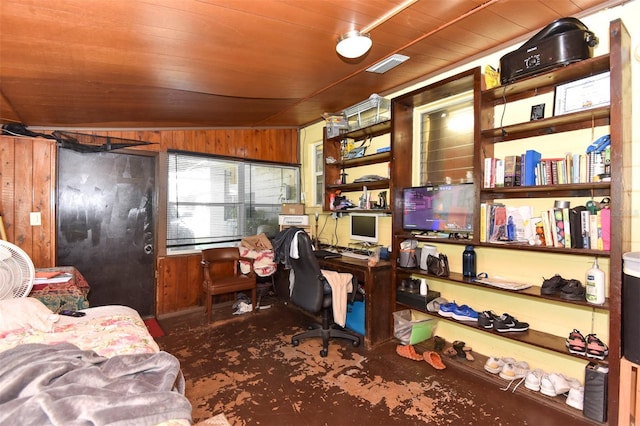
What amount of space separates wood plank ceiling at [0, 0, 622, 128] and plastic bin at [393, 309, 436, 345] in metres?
2.33

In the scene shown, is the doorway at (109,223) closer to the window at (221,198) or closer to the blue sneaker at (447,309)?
the window at (221,198)

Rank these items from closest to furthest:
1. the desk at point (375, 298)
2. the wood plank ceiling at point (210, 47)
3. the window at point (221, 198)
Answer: the wood plank ceiling at point (210, 47) < the desk at point (375, 298) < the window at point (221, 198)

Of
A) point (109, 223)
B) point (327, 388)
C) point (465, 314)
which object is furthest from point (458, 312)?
point (109, 223)

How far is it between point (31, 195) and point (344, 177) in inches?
125

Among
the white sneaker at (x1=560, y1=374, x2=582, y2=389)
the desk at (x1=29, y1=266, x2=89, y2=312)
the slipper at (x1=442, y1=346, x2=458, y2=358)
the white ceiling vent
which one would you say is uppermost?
the white ceiling vent

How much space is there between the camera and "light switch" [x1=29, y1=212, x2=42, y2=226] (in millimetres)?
2635

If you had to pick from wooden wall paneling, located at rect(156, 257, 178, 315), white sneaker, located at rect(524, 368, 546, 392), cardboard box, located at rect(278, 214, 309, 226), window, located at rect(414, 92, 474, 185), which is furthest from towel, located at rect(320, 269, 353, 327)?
wooden wall paneling, located at rect(156, 257, 178, 315)

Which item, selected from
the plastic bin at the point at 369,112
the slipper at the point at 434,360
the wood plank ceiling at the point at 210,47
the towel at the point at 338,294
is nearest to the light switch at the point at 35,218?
the wood plank ceiling at the point at 210,47

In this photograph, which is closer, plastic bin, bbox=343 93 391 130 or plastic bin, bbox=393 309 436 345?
plastic bin, bbox=393 309 436 345

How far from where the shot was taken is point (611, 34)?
169 cm

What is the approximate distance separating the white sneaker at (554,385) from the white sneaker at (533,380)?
0.08ft

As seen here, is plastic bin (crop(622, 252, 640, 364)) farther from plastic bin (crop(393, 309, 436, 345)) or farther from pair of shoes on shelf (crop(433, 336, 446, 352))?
plastic bin (crop(393, 309, 436, 345))

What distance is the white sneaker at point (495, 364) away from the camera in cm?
230

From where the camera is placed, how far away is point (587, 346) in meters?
1.87
